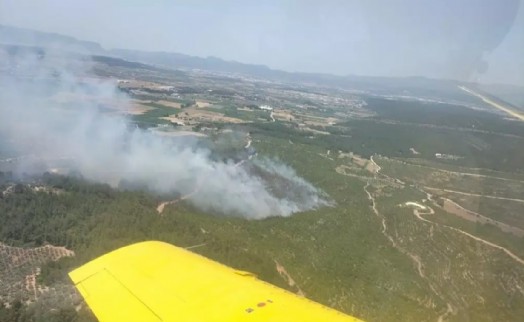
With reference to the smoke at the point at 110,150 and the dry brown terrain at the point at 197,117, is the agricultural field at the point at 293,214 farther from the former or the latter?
the dry brown terrain at the point at 197,117

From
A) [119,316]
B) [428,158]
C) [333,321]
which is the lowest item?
[428,158]

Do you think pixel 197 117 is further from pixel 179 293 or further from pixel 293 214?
pixel 179 293

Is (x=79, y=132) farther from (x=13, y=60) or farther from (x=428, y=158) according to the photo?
(x=428, y=158)

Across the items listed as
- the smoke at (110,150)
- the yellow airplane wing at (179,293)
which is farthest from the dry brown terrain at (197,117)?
the yellow airplane wing at (179,293)

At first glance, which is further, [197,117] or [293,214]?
[197,117]

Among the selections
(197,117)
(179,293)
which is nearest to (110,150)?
(197,117)

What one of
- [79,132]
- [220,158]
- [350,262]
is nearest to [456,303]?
A: [350,262]
